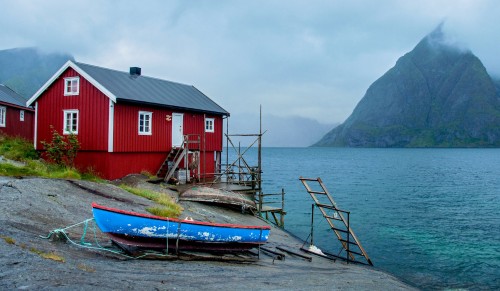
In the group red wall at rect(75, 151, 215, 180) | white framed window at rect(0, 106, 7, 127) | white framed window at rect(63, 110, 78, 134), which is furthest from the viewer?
white framed window at rect(0, 106, 7, 127)

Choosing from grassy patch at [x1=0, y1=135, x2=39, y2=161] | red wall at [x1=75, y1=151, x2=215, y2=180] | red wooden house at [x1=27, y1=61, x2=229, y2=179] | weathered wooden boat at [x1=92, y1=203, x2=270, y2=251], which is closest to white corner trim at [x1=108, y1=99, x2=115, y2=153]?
red wooden house at [x1=27, y1=61, x2=229, y2=179]

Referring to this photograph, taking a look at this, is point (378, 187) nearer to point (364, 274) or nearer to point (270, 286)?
point (364, 274)

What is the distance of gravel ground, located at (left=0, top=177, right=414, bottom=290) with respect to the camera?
30.9ft

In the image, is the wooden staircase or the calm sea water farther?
the wooden staircase

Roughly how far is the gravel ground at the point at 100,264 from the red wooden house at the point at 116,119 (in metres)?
6.43

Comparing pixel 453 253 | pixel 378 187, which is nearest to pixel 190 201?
pixel 453 253

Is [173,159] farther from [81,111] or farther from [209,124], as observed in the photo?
[81,111]

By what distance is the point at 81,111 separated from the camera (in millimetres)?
29156

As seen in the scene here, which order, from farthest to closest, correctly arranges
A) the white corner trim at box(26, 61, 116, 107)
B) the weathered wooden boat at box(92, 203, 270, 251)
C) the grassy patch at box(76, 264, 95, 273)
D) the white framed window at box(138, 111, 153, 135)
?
the white framed window at box(138, 111, 153, 135)
the white corner trim at box(26, 61, 116, 107)
the weathered wooden boat at box(92, 203, 270, 251)
the grassy patch at box(76, 264, 95, 273)

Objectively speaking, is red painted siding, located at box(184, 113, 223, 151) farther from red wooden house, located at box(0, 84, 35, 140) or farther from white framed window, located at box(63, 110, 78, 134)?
red wooden house, located at box(0, 84, 35, 140)

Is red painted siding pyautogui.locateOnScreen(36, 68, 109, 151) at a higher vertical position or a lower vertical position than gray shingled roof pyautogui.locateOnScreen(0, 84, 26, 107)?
lower

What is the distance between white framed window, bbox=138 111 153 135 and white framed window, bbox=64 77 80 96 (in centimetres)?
464

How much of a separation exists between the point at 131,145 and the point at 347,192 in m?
36.5

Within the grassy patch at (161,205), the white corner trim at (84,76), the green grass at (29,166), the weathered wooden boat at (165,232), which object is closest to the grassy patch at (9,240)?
the weathered wooden boat at (165,232)
